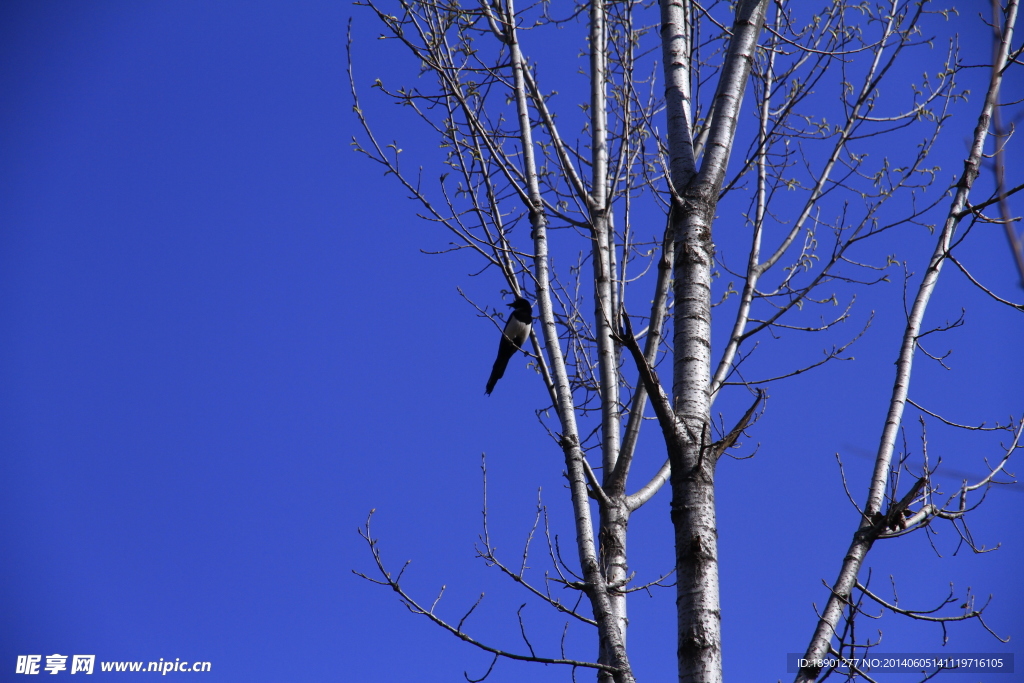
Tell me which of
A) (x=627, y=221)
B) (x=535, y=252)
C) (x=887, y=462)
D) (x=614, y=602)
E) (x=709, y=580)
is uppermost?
(x=627, y=221)

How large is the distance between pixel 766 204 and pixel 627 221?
988 millimetres

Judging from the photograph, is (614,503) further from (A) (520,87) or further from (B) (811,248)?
(B) (811,248)

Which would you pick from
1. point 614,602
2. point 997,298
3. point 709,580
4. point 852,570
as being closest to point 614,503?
point 614,602

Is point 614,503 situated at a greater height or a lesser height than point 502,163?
lesser

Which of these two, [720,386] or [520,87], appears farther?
[720,386]

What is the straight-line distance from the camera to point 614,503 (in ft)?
11.7

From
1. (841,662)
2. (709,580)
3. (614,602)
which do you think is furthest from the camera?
(614,602)

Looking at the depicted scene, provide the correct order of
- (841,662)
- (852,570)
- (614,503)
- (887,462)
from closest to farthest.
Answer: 1. (841,662)
2. (852,570)
3. (887,462)
4. (614,503)

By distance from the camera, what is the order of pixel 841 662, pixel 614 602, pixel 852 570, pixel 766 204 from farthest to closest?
pixel 766 204 < pixel 614 602 < pixel 852 570 < pixel 841 662

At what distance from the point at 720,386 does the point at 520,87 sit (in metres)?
1.71

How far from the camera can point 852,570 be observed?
8.53 ft

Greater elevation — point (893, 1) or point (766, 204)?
point (893, 1)

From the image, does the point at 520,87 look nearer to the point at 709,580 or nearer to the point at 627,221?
the point at 627,221

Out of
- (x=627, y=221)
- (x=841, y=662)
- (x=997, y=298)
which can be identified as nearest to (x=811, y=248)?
(x=627, y=221)
